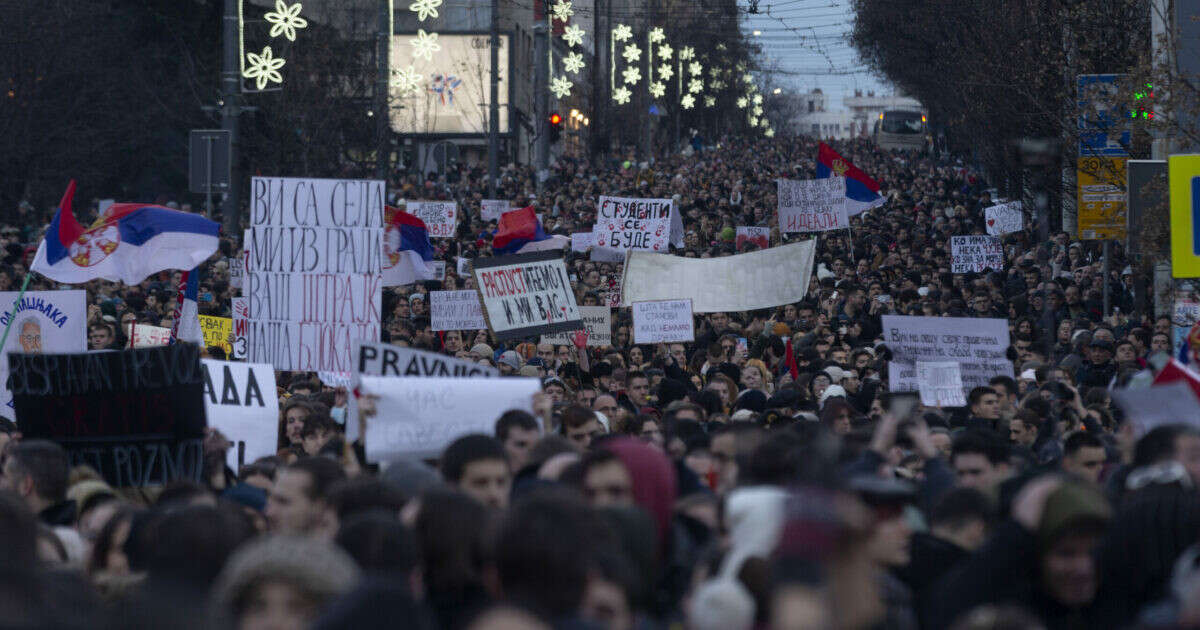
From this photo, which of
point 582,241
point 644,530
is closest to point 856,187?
point 582,241

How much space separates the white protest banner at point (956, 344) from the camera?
12188mm

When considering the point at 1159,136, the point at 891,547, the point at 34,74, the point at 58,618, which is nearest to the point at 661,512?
the point at 891,547

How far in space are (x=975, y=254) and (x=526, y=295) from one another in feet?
38.5

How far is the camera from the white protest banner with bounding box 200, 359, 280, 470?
367 inches

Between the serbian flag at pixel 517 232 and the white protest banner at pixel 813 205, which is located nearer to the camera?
the serbian flag at pixel 517 232

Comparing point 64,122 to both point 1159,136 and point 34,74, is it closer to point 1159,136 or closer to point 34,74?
point 34,74

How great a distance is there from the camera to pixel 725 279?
17.1 m

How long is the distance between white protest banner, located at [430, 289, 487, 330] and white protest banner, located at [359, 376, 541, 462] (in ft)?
28.2

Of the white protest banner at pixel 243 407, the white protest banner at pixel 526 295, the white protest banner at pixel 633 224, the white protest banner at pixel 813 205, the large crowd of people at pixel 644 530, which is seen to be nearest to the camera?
the large crowd of people at pixel 644 530

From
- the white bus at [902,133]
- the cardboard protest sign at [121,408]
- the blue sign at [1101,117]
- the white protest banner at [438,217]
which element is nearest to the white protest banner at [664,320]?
the blue sign at [1101,117]

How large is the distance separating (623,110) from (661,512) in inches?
3051

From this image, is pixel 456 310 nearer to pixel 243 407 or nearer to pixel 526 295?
pixel 526 295

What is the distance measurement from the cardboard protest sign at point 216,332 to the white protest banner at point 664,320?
3602 mm

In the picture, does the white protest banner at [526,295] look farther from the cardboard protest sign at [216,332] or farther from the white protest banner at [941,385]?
the white protest banner at [941,385]
